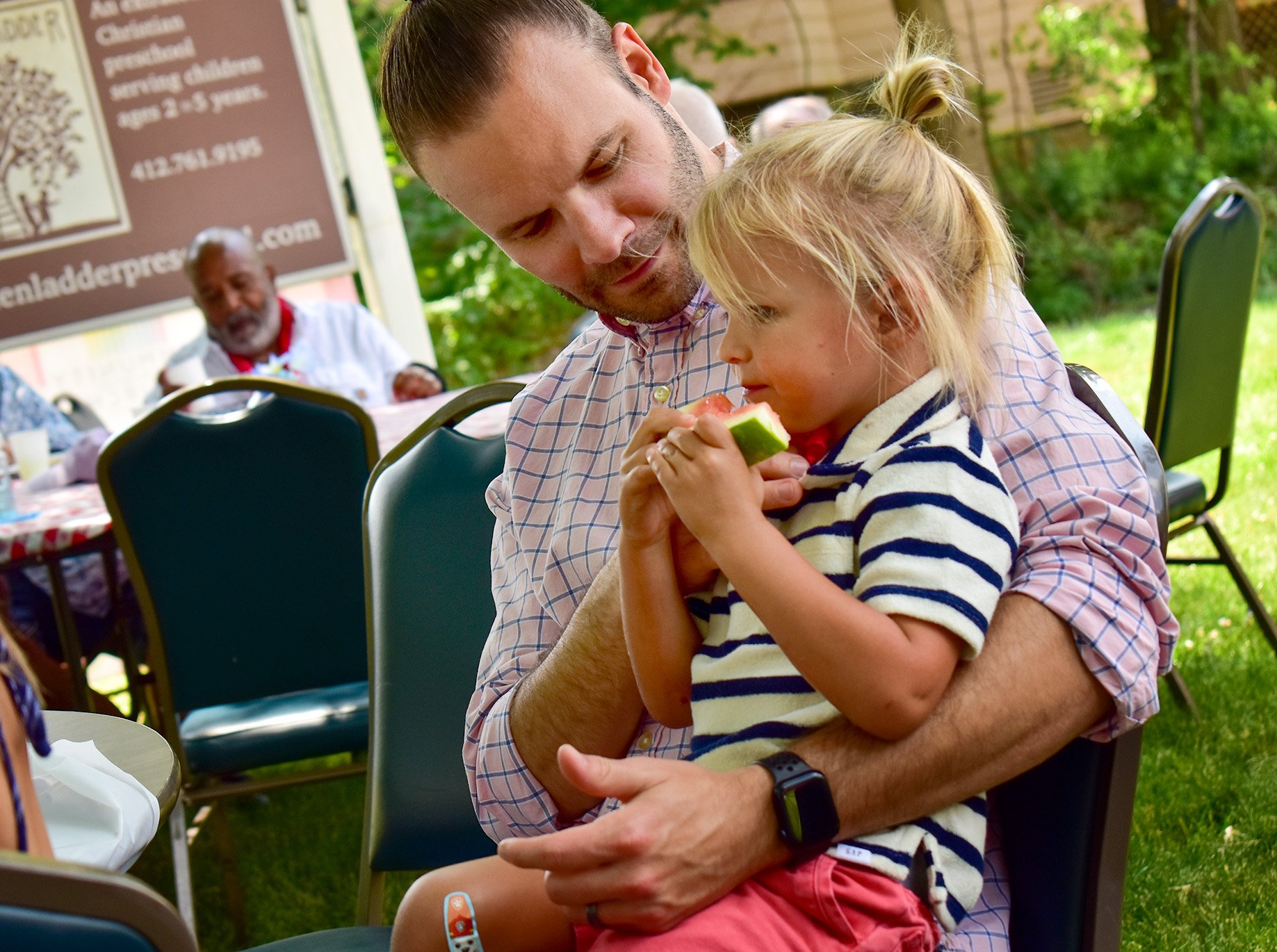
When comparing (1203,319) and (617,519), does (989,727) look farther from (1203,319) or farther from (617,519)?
(1203,319)

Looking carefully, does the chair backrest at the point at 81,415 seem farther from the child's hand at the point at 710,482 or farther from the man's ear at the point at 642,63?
the child's hand at the point at 710,482

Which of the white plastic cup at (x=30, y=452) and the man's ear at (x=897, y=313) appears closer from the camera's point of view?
the man's ear at (x=897, y=313)

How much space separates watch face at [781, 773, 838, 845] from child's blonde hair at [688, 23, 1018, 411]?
0.42 m

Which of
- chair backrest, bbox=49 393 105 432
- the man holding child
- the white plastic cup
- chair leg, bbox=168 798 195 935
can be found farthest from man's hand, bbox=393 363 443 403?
the man holding child

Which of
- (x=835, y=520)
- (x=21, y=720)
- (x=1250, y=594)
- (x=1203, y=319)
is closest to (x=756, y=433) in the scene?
(x=835, y=520)

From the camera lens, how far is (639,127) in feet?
5.60

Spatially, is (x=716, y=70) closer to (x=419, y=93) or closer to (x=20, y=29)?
(x=20, y=29)

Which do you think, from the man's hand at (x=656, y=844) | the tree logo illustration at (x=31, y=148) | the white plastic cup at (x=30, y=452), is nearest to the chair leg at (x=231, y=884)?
the white plastic cup at (x=30, y=452)

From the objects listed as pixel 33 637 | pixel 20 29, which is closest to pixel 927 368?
pixel 33 637

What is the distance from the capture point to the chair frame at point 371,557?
1.81 meters

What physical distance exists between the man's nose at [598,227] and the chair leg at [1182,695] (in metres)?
2.39

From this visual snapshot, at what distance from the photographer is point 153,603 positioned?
9.88ft

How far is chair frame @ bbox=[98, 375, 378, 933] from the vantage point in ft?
9.48

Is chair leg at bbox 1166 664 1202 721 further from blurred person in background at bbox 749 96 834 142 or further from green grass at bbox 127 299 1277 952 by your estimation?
blurred person in background at bbox 749 96 834 142
